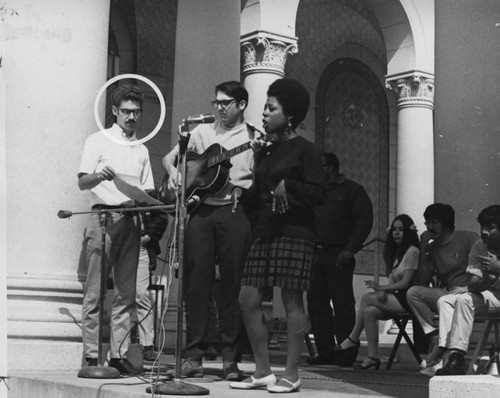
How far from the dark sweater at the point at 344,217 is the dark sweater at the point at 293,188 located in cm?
306

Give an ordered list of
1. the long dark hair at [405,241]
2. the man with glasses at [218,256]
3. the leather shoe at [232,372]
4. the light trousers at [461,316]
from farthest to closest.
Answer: the long dark hair at [405,241] < the light trousers at [461,316] < the man with glasses at [218,256] < the leather shoe at [232,372]

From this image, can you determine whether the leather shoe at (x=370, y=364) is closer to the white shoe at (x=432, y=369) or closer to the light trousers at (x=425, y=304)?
the light trousers at (x=425, y=304)

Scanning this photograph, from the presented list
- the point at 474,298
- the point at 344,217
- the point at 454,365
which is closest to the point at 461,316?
the point at 474,298

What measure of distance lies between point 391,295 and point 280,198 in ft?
12.2

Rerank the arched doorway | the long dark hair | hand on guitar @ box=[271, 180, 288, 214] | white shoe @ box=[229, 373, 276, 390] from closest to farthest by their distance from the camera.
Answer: hand on guitar @ box=[271, 180, 288, 214], white shoe @ box=[229, 373, 276, 390], the long dark hair, the arched doorway

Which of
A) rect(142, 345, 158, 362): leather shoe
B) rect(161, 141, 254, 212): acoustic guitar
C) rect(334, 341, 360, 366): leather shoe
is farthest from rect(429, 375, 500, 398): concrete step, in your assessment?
rect(142, 345, 158, 362): leather shoe

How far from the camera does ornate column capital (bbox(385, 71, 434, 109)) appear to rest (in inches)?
594

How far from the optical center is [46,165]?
7062 mm

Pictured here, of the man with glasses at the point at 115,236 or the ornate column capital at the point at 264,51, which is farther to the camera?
the ornate column capital at the point at 264,51

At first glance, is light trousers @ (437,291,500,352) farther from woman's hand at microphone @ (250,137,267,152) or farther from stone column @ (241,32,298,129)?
stone column @ (241,32,298,129)

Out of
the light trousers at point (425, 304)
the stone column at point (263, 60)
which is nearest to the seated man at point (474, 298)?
the light trousers at point (425, 304)

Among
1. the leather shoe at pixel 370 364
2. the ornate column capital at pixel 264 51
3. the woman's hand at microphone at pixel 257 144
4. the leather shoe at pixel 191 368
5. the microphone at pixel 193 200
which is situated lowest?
the leather shoe at pixel 370 364

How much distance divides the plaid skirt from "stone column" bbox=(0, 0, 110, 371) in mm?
2079

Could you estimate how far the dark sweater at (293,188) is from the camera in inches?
209
